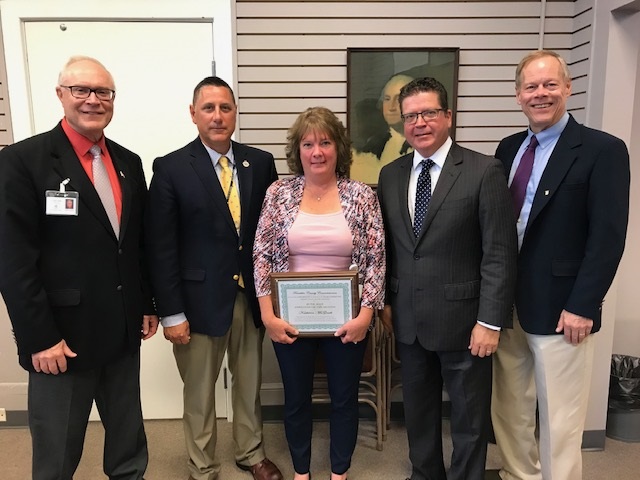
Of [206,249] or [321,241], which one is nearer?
[321,241]

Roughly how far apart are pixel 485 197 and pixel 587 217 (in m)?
0.44

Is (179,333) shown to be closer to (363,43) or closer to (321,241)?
(321,241)

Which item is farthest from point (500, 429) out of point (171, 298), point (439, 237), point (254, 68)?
point (254, 68)

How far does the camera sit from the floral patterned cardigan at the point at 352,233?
2121mm

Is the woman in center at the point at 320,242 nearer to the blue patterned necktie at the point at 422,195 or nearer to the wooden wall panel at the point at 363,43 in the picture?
the blue patterned necktie at the point at 422,195

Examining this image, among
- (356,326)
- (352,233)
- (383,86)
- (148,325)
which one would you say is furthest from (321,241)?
(383,86)

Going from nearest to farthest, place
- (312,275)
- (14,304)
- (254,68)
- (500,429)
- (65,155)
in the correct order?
(14,304)
(65,155)
(312,275)
(500,429)
(254,68)

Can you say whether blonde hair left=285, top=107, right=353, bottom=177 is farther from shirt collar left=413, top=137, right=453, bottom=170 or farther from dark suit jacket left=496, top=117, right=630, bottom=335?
dark suit jacket left=496, top=117, right=630, bottom=335

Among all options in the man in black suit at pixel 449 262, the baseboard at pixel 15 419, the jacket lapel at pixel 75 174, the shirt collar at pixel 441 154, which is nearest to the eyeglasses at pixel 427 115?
the man in black suit at pixel 449 262

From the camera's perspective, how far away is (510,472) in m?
2.47

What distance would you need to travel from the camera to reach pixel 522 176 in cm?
212

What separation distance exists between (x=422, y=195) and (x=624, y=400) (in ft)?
7.23

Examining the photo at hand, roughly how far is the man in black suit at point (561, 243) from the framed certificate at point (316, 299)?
750 millimetres

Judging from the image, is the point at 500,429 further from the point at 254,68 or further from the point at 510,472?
the point at 254,68
